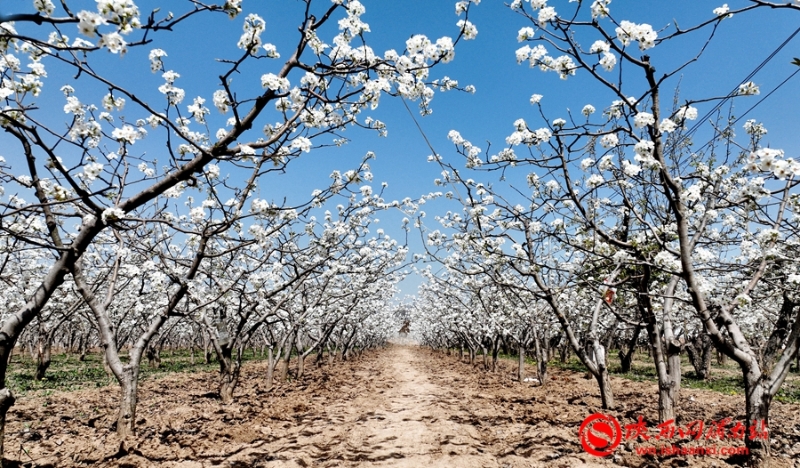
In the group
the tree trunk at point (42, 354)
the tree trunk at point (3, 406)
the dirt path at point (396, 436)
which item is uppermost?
the tree trunk at point (3, 406)

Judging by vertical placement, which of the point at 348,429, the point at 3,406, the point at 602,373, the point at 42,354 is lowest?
the point at 348,429

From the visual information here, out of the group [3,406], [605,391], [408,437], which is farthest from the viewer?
[605,391]

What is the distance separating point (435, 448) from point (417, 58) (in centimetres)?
638

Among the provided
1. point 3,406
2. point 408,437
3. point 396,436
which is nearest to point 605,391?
point 408,437

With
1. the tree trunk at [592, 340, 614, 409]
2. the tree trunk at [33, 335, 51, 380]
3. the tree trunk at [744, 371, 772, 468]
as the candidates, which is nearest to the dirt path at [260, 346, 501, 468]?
the tree trunk at [592, 340, 614, 409]

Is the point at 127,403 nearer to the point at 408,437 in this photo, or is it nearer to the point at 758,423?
the point at 408,437

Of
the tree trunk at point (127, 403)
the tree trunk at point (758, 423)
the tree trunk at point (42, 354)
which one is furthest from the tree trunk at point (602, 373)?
the tree trunk at point (42, 354)

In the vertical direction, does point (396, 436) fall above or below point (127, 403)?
below

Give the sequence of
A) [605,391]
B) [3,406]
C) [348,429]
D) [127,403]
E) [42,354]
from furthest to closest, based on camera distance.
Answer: [42,354] < [605,391] < [348,429] < [127,403] < [3,406]

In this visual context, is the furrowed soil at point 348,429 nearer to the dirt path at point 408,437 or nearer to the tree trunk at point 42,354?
the dirt path at point 408,437

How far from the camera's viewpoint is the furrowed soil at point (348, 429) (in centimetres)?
621

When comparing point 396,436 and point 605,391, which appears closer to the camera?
point 396,436

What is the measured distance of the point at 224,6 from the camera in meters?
3.72

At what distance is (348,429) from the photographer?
28.6 feet
